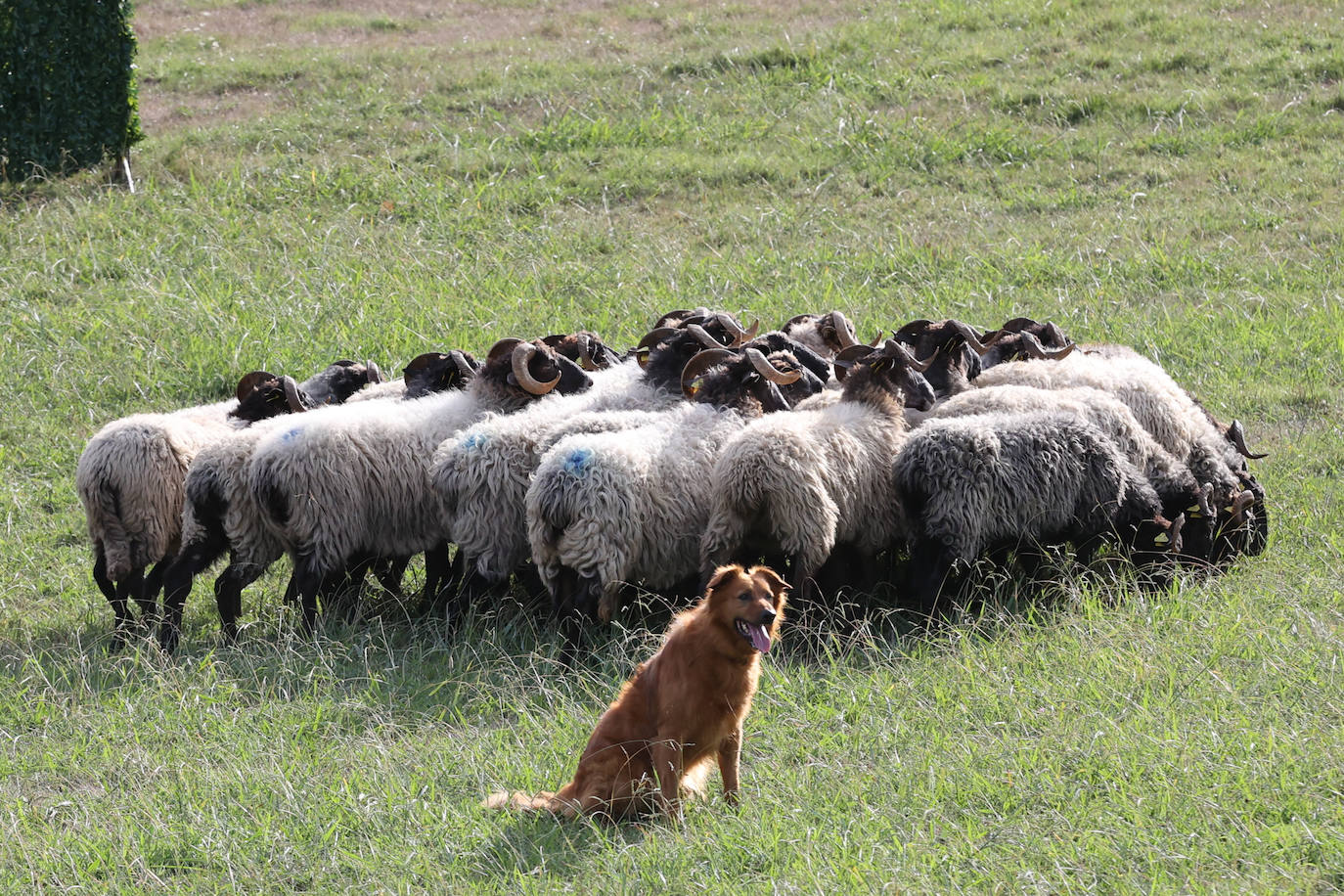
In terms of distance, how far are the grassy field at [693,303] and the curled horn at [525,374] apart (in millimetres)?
1498

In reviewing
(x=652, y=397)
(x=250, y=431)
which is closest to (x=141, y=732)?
(x=250, y=431)

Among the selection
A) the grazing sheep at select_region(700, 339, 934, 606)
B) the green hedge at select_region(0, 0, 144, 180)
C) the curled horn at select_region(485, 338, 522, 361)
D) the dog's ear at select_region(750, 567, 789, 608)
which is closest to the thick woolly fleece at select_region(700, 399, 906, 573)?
the grazing sheep at select_region(700, 339, 934, 606)

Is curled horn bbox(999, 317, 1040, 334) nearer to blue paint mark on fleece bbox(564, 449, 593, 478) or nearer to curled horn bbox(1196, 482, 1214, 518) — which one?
curled horn bbox(1196, 482, 1214, 518)

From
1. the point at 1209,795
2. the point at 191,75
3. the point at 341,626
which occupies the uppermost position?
the point at 191,75

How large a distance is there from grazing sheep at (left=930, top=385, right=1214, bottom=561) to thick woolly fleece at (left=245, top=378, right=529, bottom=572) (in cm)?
308

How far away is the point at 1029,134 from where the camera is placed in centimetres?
1955

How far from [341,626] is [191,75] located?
16.4 meters

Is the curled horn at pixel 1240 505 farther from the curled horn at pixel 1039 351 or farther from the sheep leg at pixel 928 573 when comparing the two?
the sheep leg at pixel 928 573

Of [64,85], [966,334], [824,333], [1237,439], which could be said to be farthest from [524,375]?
[64,85]

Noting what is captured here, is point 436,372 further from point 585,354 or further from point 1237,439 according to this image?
point 1237,439

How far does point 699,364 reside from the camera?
927cm

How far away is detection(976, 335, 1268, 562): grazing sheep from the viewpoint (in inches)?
356

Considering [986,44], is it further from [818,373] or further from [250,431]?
[250,431]

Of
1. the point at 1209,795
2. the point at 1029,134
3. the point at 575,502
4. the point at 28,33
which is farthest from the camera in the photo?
the point at 1029,134
